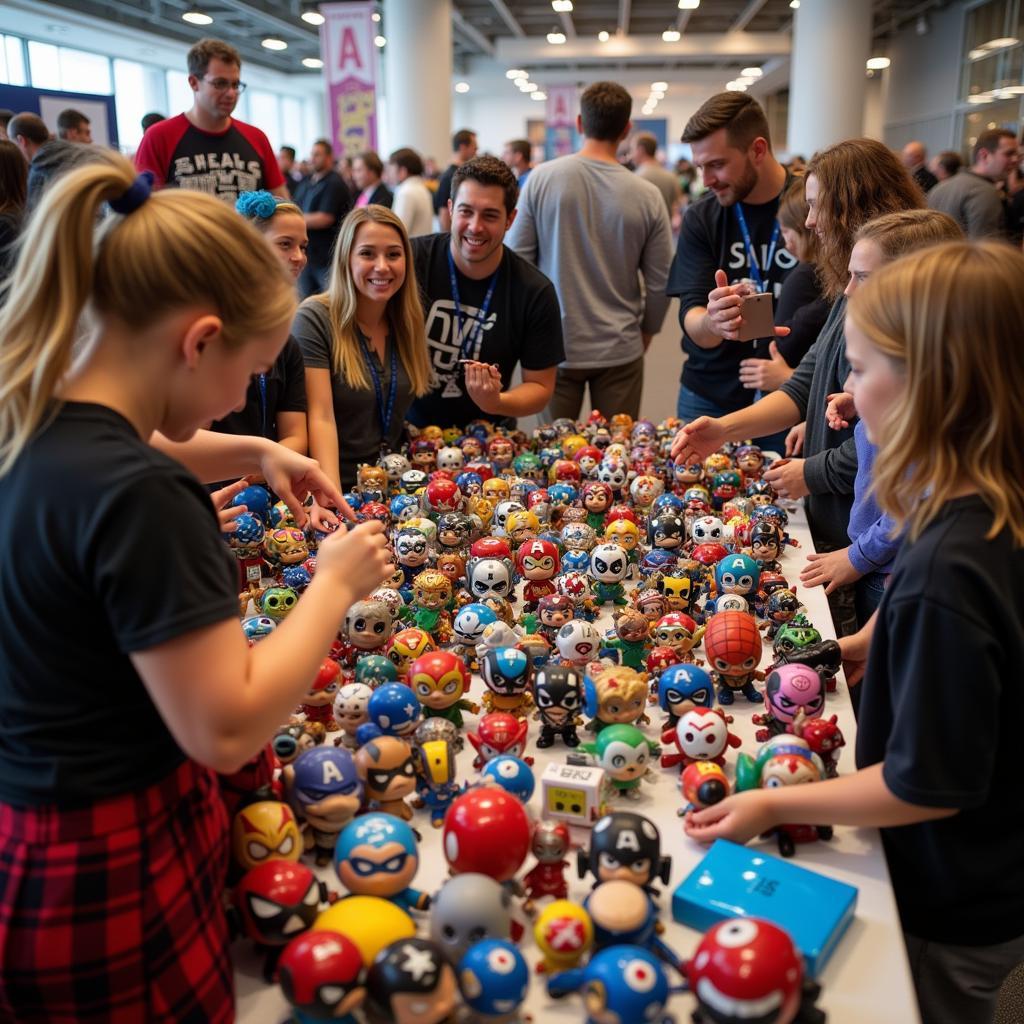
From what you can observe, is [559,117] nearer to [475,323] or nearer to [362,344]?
[475,323]

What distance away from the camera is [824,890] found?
1.29 metres

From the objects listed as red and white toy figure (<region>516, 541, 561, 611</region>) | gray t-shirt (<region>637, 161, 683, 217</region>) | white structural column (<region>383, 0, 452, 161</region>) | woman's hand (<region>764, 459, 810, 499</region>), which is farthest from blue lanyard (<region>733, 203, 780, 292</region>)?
white structural column (<region>383, 0, 452, 161</region>)

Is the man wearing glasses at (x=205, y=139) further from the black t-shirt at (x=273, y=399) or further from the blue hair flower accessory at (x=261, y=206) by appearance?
the black t-shirt at (x=273, y=399)

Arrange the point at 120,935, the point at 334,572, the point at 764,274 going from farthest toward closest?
the point at 764,274 → the point at 334,572 → the point at 120,935

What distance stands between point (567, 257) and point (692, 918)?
3.74 meters

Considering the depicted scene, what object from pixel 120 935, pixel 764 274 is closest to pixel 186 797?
pixel 120 935

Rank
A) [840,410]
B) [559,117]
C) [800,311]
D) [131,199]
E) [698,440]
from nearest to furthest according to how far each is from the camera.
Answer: [131,199], [840,410], [698,440], [800,311], [559,117]

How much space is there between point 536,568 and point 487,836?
1.14 m

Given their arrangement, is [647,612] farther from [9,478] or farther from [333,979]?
[9,478]

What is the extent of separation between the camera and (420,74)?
12195 millimetres

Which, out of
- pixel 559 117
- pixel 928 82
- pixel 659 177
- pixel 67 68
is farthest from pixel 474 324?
pixel 928 82

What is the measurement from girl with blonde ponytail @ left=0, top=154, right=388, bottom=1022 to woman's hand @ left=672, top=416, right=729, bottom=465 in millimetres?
1850

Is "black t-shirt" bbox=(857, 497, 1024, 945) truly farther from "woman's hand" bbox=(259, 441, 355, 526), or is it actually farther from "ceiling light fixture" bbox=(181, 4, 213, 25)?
"ceiling light fixture" bbox=(181, 4, 213, 25)

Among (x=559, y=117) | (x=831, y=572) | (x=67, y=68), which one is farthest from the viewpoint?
(x=67, y=68)
